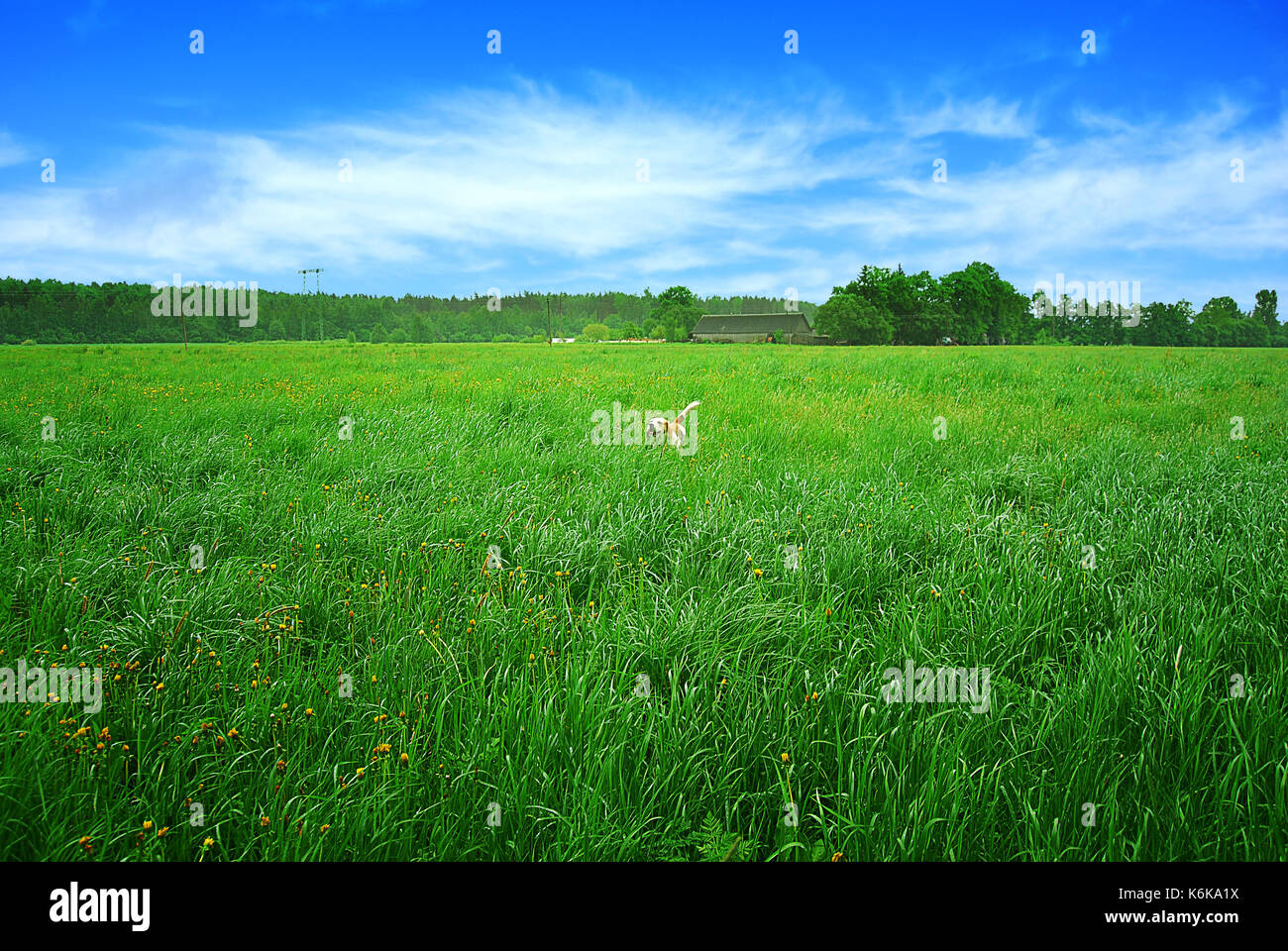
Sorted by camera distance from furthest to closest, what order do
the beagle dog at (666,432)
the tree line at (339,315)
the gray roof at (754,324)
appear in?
the gray roof at (754,324) < the tree line at (339,315) < the beagle dog at (666,432)

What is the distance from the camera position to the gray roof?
9094 centimetres

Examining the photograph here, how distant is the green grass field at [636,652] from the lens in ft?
6.67

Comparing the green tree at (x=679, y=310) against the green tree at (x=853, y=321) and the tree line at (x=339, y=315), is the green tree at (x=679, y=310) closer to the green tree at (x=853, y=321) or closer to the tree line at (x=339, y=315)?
the tree line at (x=339, y=315)

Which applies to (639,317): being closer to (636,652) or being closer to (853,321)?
(853,321)

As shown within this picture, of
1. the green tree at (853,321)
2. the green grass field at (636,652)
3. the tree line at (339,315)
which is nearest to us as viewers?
the green grass field at (636,652)

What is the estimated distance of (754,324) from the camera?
9225cm

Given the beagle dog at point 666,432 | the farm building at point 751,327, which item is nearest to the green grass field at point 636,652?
the beagle dog at point 666,432

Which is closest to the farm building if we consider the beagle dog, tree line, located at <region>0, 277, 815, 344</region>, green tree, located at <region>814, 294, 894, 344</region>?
tree line, located at <region>0, 277, 815, 344</region>

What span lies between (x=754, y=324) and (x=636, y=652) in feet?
308

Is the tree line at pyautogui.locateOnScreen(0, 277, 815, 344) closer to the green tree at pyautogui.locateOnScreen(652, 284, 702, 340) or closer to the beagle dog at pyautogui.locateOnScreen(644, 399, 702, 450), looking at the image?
the green tree at pyautogui.locateOnScreen(652, 284, 702, 340)

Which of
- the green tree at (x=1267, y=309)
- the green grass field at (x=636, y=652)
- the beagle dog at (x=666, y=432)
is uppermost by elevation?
the green tree at (x=1267, y=309)

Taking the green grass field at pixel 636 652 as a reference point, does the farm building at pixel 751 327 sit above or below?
above

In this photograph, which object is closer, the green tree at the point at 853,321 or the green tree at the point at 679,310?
the green tree at the point at 853,321
